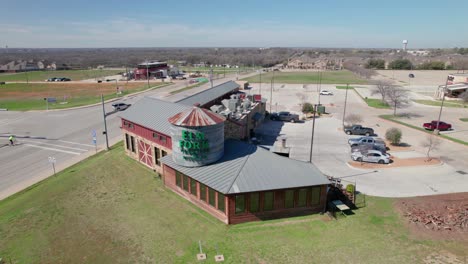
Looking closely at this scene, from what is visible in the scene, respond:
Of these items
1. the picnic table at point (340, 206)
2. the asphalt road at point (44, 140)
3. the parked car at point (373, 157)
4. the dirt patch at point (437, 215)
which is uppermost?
the parked car at point (373, 157)

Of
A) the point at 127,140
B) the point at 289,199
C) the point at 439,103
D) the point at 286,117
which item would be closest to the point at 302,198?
the point at 289,199

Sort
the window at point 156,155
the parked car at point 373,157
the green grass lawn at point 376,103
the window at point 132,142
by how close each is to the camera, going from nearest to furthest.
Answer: the window at point 156,155 → the parked car at point 373,157 → the window at point 132,142 → the green grass lawn at point 376,103

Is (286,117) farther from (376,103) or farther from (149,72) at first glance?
(149,72)

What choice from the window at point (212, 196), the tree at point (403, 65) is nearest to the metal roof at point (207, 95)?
the window at point (212, 196)

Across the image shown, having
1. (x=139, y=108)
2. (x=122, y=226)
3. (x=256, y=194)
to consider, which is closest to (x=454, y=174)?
(x=256, y=194)

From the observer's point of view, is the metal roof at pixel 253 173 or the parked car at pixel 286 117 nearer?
the metal roof at pixel 253 173

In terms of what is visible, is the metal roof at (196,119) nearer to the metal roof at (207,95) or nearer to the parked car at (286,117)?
the metal roof at (207,95)

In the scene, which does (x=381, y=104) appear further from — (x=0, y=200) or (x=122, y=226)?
(x=0, y=200)
